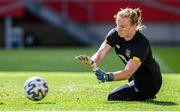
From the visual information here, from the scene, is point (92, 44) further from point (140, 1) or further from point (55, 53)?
point (55, 53)

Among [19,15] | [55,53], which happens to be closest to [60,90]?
[55,53]

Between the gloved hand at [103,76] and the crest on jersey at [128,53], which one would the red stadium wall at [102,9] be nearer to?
the crest on jersey at [128,53]

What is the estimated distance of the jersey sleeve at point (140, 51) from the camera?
33.2ft

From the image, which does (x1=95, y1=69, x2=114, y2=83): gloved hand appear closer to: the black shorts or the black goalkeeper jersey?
the black goalkeeper jersey

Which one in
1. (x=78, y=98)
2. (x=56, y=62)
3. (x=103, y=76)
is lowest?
(x=78, y=98)

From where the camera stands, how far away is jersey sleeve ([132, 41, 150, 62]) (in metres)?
10.1

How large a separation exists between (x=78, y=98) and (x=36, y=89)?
87 cm

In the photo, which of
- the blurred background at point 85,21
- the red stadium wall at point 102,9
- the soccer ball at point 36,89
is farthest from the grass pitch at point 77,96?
the red stadium wall at point 102,9

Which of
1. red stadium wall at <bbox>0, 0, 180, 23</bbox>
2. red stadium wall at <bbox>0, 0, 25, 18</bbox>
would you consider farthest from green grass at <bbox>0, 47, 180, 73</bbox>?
red stadium wall at <bbox>0, 0, 180, 23</bbox>

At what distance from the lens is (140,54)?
10141mm

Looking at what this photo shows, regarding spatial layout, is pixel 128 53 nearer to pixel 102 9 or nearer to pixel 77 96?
pixel 77 96

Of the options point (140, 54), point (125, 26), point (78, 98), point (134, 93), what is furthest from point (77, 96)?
point (125, 26)

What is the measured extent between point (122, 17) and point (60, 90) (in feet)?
8.97

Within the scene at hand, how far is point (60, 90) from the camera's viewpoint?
1241cm
